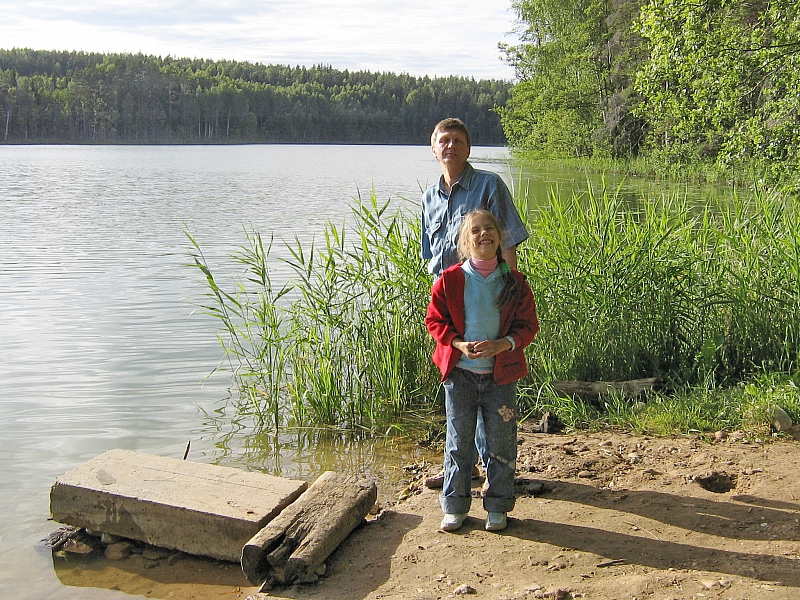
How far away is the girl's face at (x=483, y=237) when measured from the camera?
3.56 m

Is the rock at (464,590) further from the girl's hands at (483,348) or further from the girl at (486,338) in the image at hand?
the girl's hands at (483,348)

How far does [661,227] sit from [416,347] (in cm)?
208

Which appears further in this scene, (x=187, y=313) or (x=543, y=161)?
(x=543, y=161)

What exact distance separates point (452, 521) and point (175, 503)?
1.32 meters

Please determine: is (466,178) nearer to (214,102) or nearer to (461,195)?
(461,195)

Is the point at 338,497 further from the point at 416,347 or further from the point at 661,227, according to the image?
the point at 661,227

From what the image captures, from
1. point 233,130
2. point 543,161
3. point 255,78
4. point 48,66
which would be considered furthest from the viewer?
point 255,78

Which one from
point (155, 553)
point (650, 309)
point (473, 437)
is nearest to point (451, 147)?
point (473, 437)

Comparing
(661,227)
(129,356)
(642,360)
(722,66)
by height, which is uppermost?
(722,66)

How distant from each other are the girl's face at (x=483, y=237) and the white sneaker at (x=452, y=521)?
1.20 meters

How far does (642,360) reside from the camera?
19.9 feet

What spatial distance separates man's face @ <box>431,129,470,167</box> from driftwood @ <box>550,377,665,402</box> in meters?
2.37

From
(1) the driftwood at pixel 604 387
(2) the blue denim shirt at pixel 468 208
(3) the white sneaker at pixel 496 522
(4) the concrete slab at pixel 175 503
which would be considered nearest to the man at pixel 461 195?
(2) the blue denim shirt at pixel 468 208

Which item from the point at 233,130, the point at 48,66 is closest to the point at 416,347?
the point at 233,130
